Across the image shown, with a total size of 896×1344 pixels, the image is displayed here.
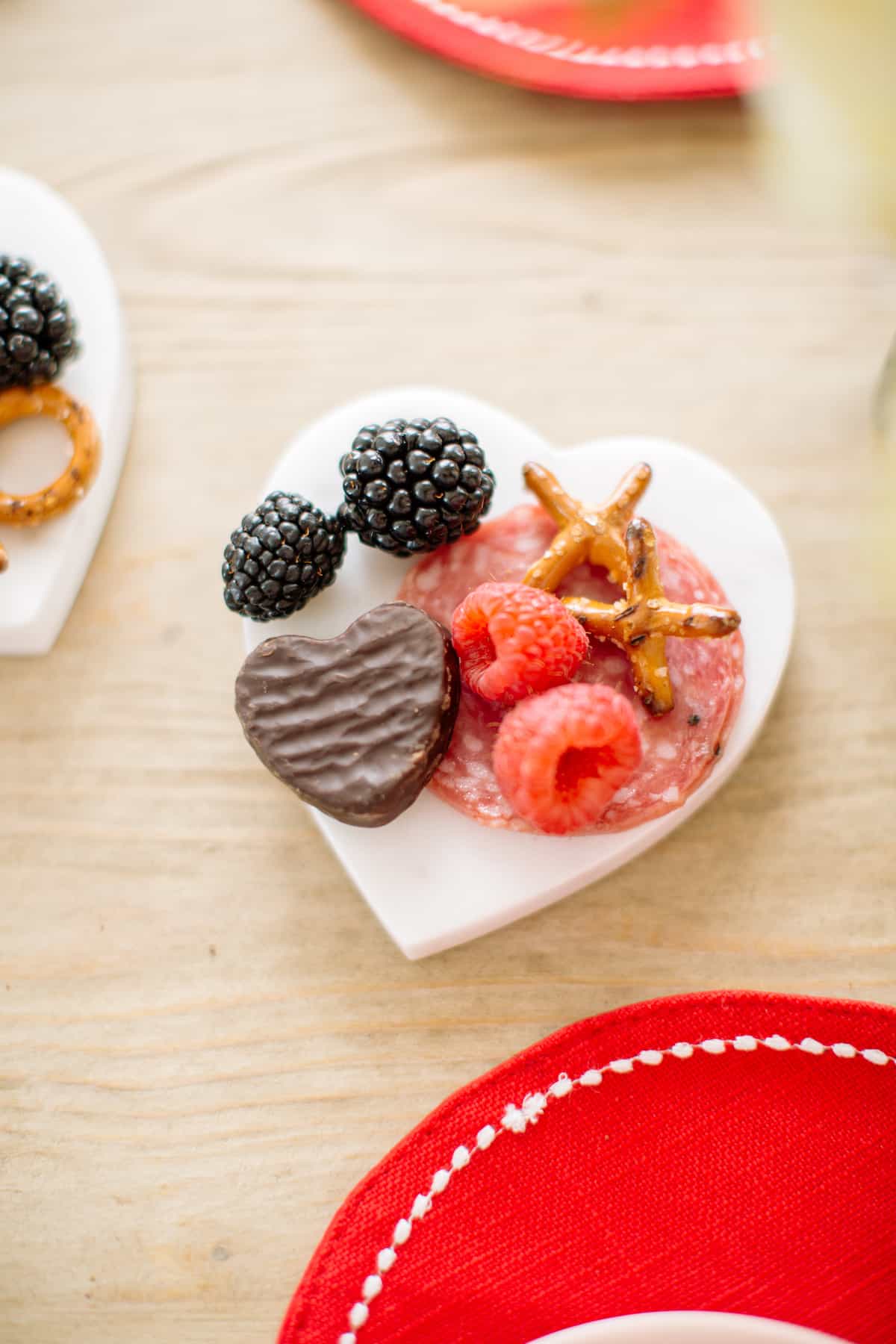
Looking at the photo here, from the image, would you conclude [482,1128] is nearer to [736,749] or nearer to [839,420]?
[736,749]

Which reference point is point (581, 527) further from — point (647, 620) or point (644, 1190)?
point (644, 1190)

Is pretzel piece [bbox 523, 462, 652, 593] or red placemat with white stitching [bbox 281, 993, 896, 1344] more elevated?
pretzel piece [bbox 523, 462, 652, 593]

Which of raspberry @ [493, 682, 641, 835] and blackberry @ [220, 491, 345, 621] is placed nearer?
raspberry @ [493, 682, 641, 835]

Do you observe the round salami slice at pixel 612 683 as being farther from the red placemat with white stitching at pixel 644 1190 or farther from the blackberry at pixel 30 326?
the blackberry at pixel 30 326

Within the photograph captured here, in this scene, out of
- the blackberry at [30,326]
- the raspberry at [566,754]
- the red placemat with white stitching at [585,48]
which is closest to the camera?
the raspberry at [566,754]

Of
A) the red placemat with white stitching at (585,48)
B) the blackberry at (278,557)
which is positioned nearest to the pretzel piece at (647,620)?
the blackberry at (278,557)

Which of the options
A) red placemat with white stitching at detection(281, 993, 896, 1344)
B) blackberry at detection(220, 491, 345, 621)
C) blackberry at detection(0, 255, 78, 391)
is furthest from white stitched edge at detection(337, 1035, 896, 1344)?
blackberry at detection(0, 255, 78, 391)

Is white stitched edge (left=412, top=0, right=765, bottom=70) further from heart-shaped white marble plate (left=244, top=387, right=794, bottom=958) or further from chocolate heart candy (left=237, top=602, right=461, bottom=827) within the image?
chocolate heart candy (left=237, top=602, right=461, bottom=827)

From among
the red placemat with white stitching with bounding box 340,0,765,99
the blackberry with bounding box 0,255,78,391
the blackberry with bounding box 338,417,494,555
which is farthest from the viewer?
the red placemat with white stitching with bounding box 340,0,765,99
